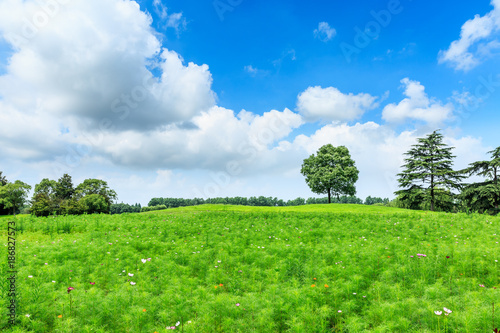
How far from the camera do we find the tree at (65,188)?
71562 millimetres

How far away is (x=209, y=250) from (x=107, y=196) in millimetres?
74697

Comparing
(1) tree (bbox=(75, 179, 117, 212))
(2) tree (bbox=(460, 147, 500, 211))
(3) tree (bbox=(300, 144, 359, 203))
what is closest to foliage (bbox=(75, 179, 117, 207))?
(1) tree (bbox=(75, 179, 117, 212))

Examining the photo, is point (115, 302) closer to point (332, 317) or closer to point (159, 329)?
point (159, 329)

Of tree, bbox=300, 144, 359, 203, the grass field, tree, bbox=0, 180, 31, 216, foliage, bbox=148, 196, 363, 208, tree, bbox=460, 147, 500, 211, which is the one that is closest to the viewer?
the grass field

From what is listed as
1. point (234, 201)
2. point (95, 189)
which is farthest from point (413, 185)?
point (234, 201)

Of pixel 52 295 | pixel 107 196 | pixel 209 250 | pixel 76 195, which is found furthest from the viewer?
pixel 107 196

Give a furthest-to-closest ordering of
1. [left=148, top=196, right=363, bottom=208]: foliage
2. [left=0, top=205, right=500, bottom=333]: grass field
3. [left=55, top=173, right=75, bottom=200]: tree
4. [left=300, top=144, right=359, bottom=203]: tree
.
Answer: [left=148, top=196, right=363, bottom=208]: foliage, [left=55, top=173, right=75, bottom=200]: tree, [left=300, top=144, right=359, bottom=203]: tree, [left=0, top=205, right=500, bottom=333]: grass field

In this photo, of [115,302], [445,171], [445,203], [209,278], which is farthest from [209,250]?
[445,203]

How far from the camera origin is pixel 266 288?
6938mm

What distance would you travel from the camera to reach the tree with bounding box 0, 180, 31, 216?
2354 inches

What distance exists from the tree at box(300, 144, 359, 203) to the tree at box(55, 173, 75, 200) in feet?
217

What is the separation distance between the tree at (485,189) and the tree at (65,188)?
90.4 m

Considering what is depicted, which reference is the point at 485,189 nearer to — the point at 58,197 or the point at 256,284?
the point at 256,284

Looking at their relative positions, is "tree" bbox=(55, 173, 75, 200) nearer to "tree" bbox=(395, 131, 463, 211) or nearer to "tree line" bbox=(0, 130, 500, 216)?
"tree line" bbox=(0, 130, 500, 216)
